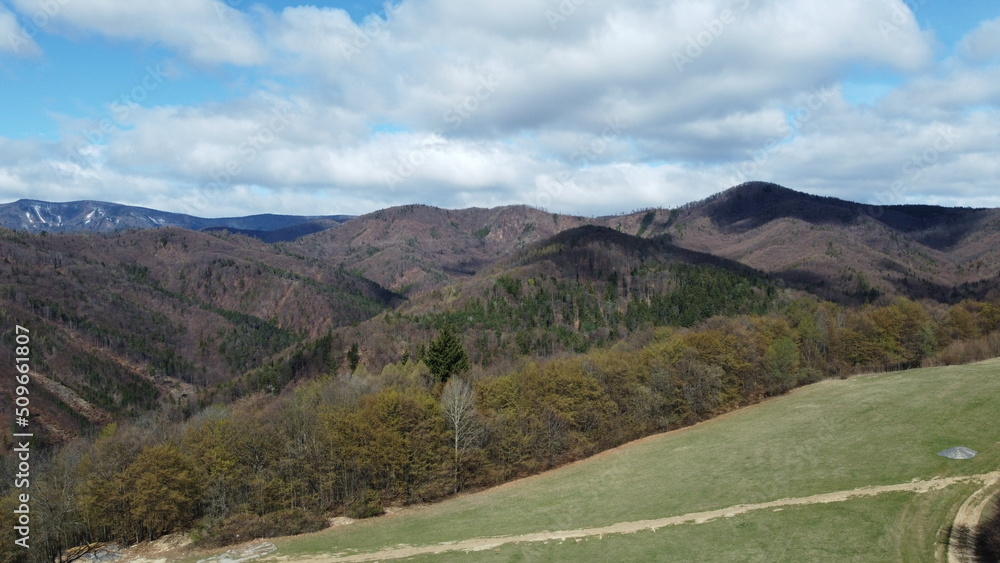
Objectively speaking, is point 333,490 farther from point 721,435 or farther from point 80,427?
point 80,427

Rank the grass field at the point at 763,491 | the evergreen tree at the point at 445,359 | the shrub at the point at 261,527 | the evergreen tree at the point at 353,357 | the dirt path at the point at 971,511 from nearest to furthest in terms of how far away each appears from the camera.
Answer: the dirt path at the point at 971,511, the grass field at the point at 763,491, the shrub at the point at 261,527, the evergreen tree at the point at 445,359, the evergreen tree at the point at 353,357

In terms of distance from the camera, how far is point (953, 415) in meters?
65.2

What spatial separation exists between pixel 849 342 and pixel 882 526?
90.5 metres

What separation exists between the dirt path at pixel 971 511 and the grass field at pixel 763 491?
66 cm

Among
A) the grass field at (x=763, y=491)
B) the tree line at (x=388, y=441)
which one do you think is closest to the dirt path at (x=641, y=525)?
the grass field at (x=763, y=491)

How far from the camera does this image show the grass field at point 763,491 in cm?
4384

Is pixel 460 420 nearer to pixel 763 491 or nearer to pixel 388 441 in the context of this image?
pixel 388 441

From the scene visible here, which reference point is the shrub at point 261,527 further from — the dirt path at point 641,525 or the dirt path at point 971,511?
the dirt path at point 971,511

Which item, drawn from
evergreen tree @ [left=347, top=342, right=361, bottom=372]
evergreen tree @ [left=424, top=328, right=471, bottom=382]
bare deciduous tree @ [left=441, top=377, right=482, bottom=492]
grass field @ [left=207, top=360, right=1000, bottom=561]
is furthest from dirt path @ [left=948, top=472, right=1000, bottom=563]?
evergreen tree @ [left=347, top=342, right=361, bottom=372]

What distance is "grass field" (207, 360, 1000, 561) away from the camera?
1726 inches

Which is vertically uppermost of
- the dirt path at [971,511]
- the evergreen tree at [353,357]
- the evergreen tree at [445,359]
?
the evergreen tree at [445,359]

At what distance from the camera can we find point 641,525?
5016cm

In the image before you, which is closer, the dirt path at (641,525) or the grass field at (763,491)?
the grass field at (763,491)

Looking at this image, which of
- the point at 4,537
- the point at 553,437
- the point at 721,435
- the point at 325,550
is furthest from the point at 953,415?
the point at 4,537
